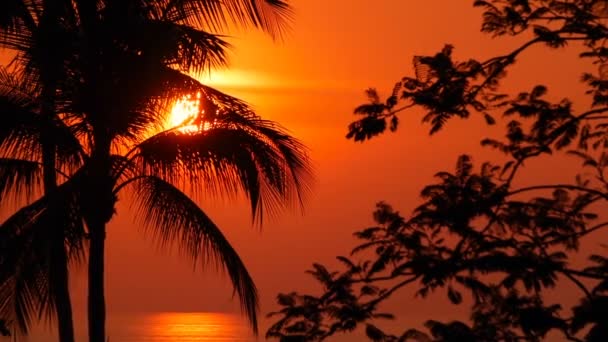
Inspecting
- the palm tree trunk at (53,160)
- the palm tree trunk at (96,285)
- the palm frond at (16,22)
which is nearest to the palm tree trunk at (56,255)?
the palm tree trunk at (53,160)

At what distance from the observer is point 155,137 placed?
12.9 metres

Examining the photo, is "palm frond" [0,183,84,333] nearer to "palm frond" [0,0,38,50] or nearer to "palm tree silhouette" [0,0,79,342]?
"palm tree silhouette" [0,0,79,342]

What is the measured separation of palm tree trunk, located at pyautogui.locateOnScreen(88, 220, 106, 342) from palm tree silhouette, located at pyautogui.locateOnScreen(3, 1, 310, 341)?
12mm

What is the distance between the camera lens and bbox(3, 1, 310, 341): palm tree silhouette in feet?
38.9

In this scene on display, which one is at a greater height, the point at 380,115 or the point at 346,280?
the point at 380,115

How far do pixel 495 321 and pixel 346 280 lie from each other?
1378 mm

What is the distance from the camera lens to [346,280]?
7191 millimetres

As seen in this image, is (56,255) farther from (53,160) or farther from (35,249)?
(53,160)

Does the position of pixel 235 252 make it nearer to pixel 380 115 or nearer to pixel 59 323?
pixel 59 323

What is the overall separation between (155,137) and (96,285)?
1862 millimetres

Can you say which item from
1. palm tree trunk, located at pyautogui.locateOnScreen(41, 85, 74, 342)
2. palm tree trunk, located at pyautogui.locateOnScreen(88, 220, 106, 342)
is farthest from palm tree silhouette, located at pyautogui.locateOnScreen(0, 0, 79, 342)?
palm tree trunk, located at pyautogui.locateOnScreen(88, 220, 106, 342)

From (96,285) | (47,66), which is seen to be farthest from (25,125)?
(96,285)

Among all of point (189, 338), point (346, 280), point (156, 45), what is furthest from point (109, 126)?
point (189, 338)

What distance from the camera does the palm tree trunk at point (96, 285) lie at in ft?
41.2
